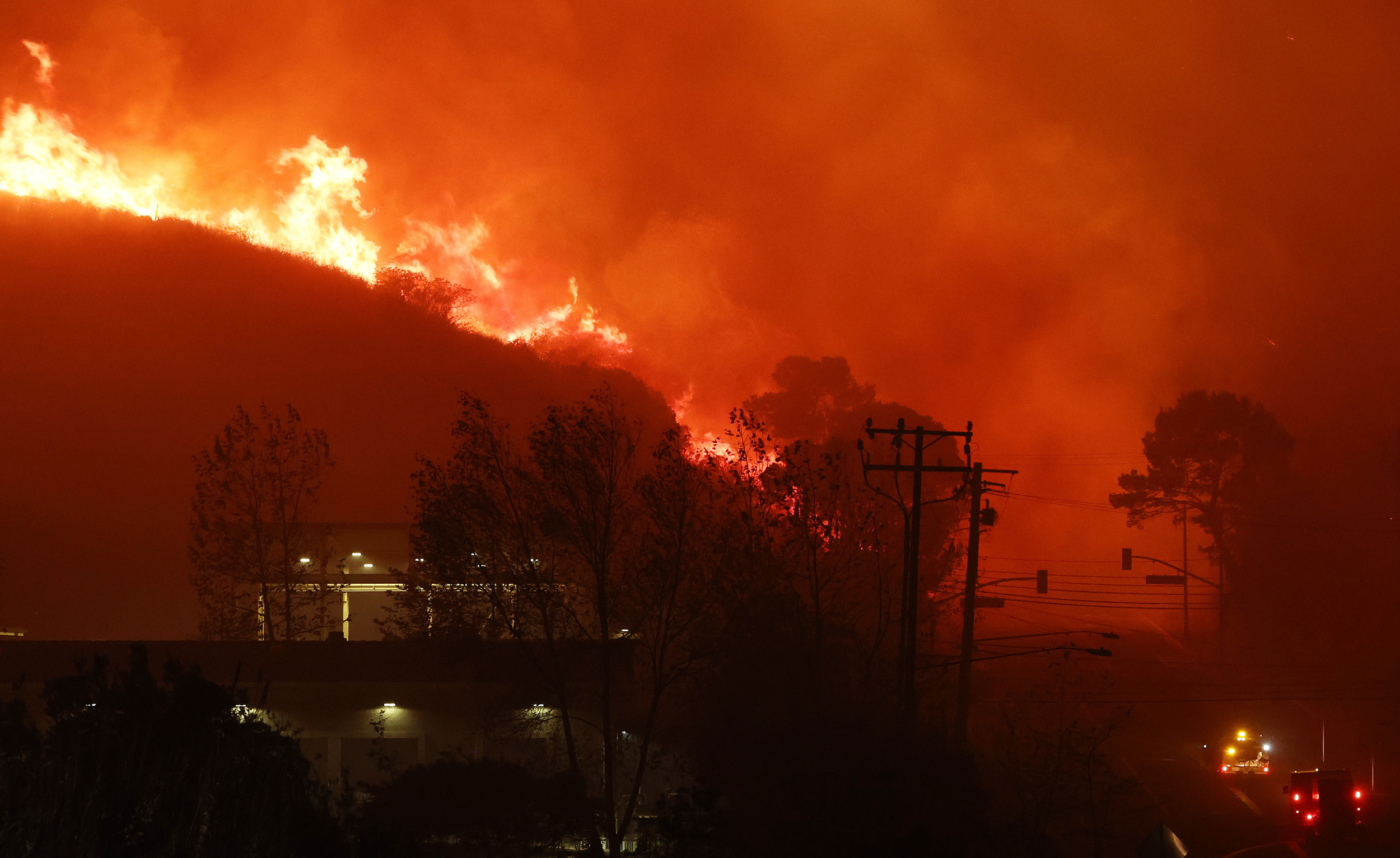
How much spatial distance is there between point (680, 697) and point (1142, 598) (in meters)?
62.1

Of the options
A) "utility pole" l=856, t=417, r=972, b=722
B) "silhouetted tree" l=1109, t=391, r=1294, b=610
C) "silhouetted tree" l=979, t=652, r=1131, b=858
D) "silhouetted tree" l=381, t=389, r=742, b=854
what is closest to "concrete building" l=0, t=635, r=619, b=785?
"silhouetted tree" l=381, t=389, r=742, b=854

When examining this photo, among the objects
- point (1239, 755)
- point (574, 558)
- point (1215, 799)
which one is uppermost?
point (574, 558)

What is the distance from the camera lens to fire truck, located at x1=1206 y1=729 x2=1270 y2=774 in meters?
51.7

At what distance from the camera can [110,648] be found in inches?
1486

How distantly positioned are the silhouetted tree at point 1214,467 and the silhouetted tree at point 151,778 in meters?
63.9

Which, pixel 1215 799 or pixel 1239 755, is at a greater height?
pixel 1239 755

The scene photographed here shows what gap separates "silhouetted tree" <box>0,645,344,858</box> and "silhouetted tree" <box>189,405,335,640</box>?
29.5 meters

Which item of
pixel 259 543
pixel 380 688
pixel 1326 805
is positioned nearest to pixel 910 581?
pixel 380 688

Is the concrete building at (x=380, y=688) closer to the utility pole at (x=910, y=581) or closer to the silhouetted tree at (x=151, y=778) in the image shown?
the utility pole at (x=910, y=581)

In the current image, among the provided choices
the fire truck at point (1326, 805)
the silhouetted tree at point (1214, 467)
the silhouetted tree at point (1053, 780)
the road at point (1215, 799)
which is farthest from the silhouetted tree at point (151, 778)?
the silhouetted tree at point (1214, 467)

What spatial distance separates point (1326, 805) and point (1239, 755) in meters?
15.0

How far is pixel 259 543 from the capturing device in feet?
153

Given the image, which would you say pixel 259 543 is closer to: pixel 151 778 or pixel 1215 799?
pixel 151 778

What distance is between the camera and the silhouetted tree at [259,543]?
4628cm
